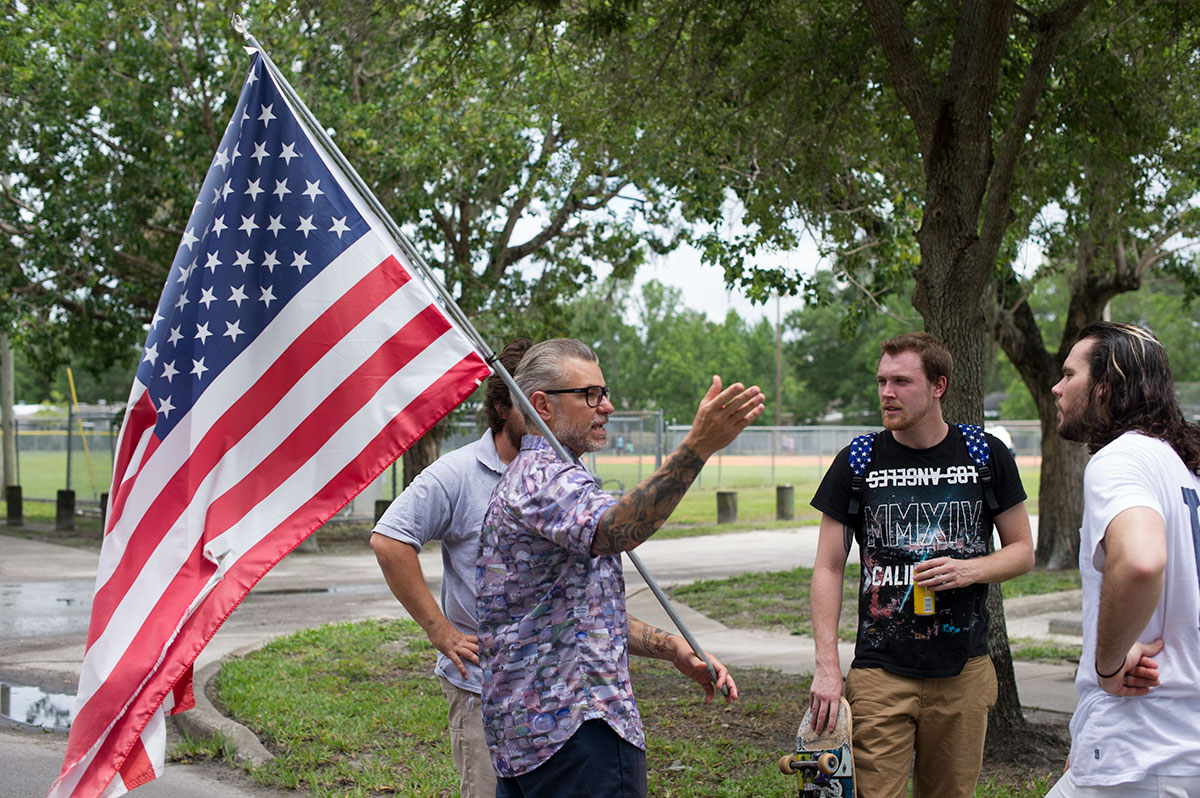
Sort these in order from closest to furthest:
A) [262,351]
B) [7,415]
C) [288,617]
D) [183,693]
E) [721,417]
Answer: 1. [721,417]
2. [183,693]
3. [262,351]
4. [288,617]
5. [7,415]

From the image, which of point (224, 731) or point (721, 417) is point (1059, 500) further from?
point (721, 417)

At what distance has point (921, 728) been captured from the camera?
3.79 metres

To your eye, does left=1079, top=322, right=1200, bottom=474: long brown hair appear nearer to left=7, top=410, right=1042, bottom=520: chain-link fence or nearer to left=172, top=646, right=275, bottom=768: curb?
left=172, top=646, right=275, bottom=768: curb

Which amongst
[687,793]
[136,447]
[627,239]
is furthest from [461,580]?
[627,239]

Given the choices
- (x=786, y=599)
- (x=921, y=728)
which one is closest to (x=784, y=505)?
(x=786, y=599)

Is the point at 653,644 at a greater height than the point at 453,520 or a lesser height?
lesser

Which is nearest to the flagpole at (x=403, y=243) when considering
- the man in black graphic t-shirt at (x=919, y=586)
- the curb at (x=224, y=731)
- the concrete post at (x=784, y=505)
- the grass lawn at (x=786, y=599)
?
the man in black graphic t-shirt at (x=919, y=586)

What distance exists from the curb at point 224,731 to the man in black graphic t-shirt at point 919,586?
3.69 meters

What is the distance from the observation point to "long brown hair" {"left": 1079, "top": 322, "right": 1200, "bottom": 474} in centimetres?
275

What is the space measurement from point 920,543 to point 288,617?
9.20m

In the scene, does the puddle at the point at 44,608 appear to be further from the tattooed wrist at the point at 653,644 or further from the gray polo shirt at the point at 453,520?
the tattooed wrist at the point at 653,644

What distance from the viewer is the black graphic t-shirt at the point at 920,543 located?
12.3 ft

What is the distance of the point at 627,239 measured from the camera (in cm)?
1836

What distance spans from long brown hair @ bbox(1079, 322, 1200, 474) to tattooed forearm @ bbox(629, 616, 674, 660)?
4.13ft
